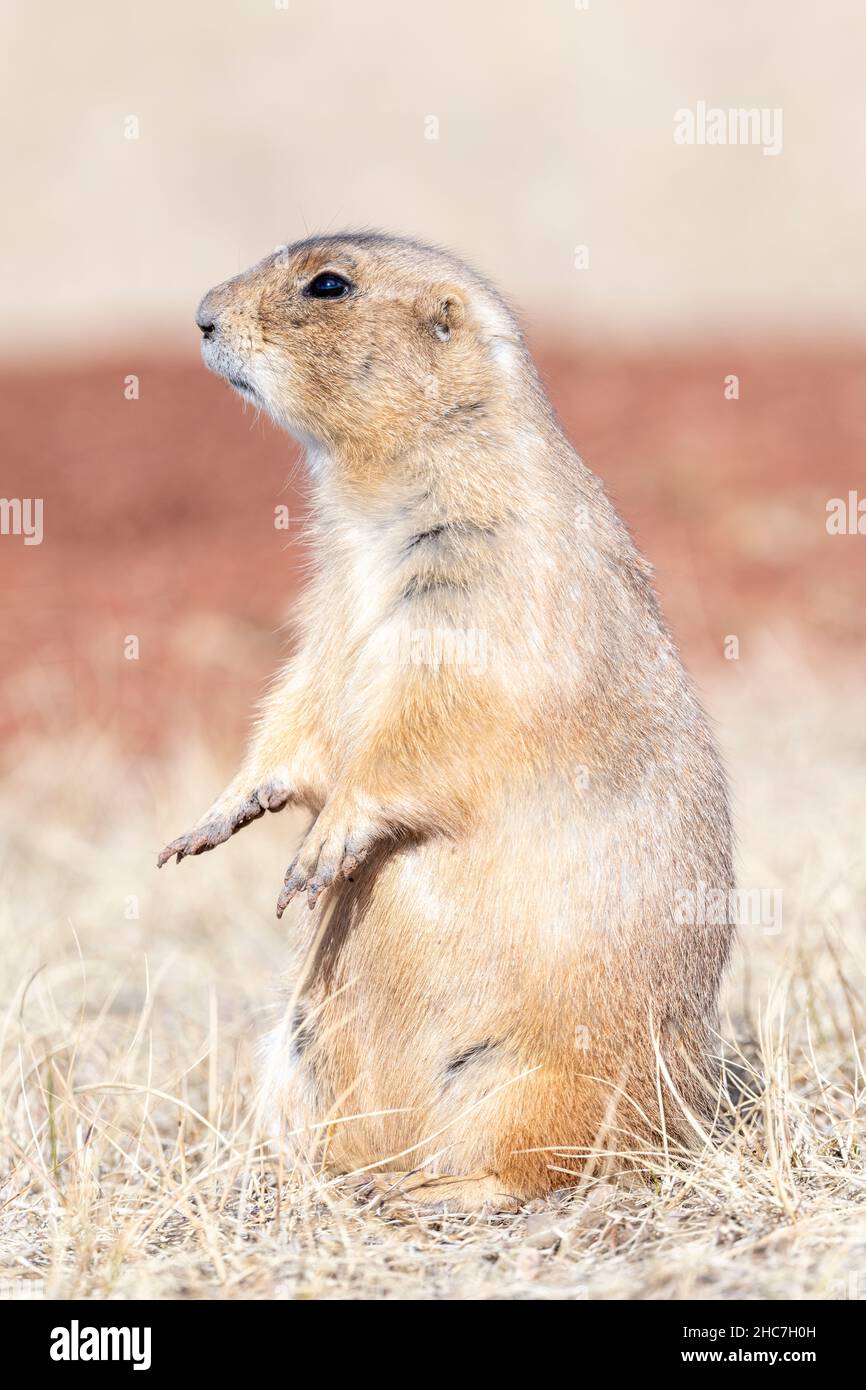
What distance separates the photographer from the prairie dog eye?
5094 millimetres

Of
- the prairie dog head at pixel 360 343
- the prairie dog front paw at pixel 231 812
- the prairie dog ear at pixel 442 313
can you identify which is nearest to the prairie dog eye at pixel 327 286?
the prairie dog head at pixel 360 343

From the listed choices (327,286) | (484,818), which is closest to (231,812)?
(484,818)

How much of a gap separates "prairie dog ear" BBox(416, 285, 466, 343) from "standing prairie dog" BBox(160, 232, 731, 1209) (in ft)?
0.22

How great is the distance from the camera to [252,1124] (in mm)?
5152

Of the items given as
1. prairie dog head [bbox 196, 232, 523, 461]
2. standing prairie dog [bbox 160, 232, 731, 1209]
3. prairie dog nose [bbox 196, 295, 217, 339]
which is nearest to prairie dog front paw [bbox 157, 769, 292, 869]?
standing prairie dog [bbox 160, 232, 731, 1209]

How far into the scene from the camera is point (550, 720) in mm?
4434

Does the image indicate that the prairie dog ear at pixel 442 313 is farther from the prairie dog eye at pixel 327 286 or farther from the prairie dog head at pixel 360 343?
the prairie dog eye at pixel 327 286

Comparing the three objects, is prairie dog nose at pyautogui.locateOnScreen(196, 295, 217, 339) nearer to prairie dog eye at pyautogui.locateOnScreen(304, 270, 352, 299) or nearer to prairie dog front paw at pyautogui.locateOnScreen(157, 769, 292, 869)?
prairie dog eye at pyautogui.locateOnScreen(304, 270, 352, 299)

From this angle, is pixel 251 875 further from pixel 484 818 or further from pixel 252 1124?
pixel 484 818

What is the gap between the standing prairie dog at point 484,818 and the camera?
4.40m

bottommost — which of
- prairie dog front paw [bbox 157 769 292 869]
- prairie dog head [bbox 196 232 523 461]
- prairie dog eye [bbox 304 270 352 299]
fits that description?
prairie dog front paw [bbox 157 769 292 869]
